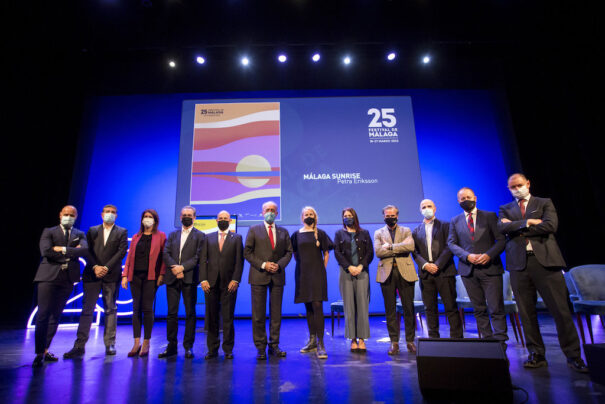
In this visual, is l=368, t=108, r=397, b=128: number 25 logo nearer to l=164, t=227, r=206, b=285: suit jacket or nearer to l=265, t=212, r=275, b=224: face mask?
l=265, t=212, r=275, b=224: face mask

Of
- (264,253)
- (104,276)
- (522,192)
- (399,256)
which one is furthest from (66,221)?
(522,192)

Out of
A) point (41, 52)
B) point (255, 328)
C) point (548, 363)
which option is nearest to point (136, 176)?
point (41, 52)

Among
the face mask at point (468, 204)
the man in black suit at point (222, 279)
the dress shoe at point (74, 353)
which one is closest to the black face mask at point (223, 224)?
the man in black suit at point (222, 279)

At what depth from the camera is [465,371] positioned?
5.96ft

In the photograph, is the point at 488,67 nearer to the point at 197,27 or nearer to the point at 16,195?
the point at 197,27

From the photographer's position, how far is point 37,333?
299 cm

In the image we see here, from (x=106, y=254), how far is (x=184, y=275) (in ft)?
3.17

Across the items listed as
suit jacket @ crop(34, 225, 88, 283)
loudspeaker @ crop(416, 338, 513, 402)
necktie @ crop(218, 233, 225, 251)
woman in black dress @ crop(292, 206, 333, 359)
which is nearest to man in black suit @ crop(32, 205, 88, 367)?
suit jacket @ crop(34, 225, 88, 283)

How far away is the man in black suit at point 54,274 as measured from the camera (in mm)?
3043

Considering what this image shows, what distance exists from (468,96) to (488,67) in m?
0.71

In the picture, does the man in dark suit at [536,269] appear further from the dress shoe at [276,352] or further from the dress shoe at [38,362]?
the dress shoe at [38,362]

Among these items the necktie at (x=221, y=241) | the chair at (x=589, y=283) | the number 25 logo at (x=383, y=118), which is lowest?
the chair at (x=589, y=283)

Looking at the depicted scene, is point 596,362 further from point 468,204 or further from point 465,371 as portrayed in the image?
point 468,204

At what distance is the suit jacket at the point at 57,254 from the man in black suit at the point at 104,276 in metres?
0.09
